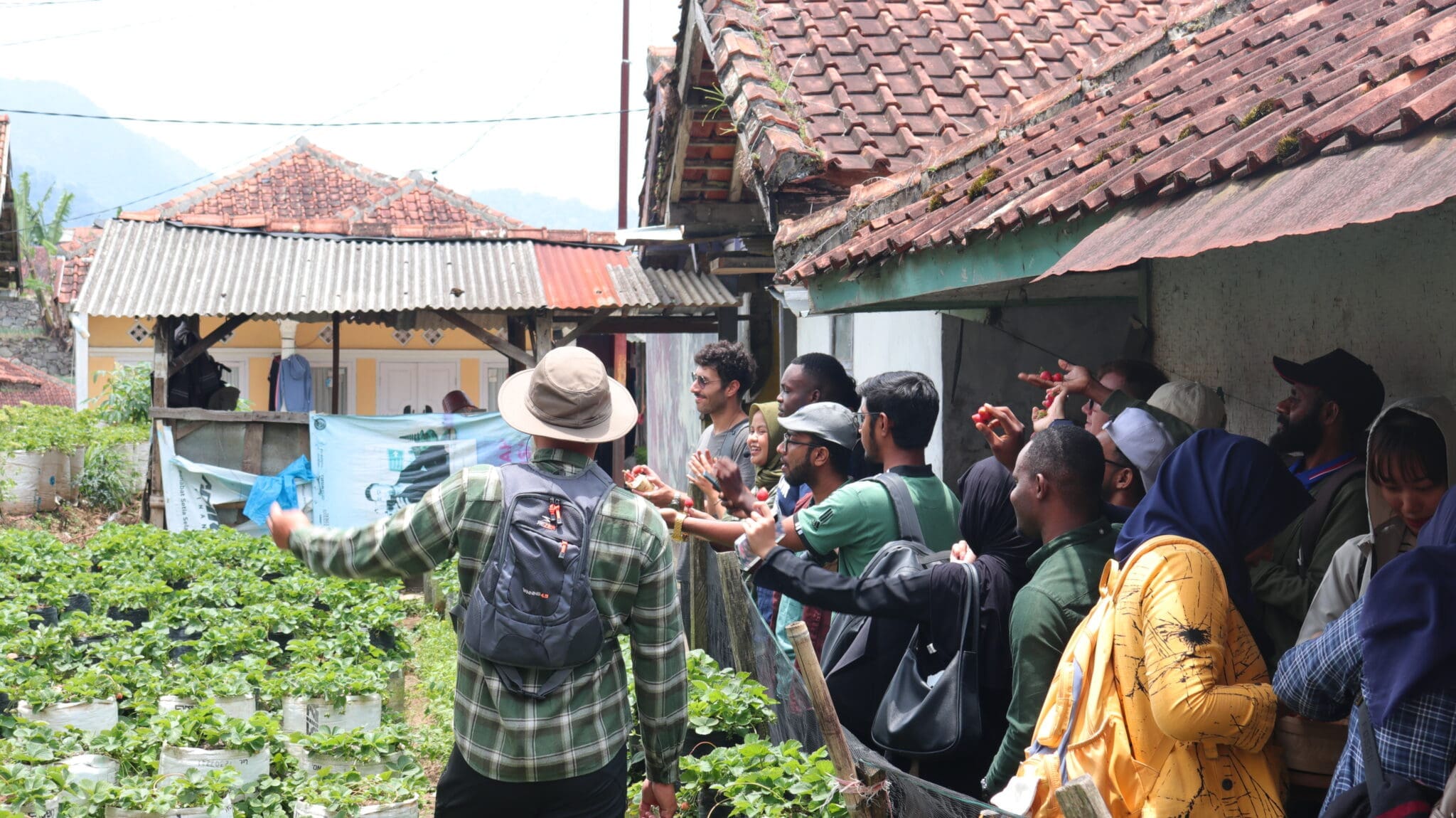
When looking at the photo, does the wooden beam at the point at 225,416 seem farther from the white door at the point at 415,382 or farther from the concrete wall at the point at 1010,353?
the white door at the point at 415,382

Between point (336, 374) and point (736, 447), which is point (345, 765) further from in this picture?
point (336, 374)

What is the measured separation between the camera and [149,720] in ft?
17.4

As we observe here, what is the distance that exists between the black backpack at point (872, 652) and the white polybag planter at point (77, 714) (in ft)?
12.7

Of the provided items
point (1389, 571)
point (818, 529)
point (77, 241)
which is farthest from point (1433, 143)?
point (77, 241)

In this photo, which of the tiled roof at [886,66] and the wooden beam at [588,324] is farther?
the wooden beam at [588,324]

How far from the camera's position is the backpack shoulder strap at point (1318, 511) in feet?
11.4

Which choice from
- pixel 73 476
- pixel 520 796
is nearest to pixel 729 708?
pixel 520 796

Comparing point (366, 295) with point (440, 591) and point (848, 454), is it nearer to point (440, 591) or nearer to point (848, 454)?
point (440, 591)

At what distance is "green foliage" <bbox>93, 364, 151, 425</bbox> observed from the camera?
Result: 20.3 meters

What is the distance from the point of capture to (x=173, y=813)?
14.3 feet

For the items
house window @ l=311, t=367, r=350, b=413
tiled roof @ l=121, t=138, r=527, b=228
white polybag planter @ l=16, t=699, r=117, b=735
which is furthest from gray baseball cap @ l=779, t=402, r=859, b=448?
tiled roof @ l=121, t=138, r=527, b=228

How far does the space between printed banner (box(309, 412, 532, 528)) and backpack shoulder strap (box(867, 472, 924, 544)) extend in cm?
907

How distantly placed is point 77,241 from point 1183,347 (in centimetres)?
3062

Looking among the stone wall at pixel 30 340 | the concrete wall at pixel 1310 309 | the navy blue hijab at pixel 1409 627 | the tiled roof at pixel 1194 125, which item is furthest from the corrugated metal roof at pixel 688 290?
the stone wall at pixel 30 340
